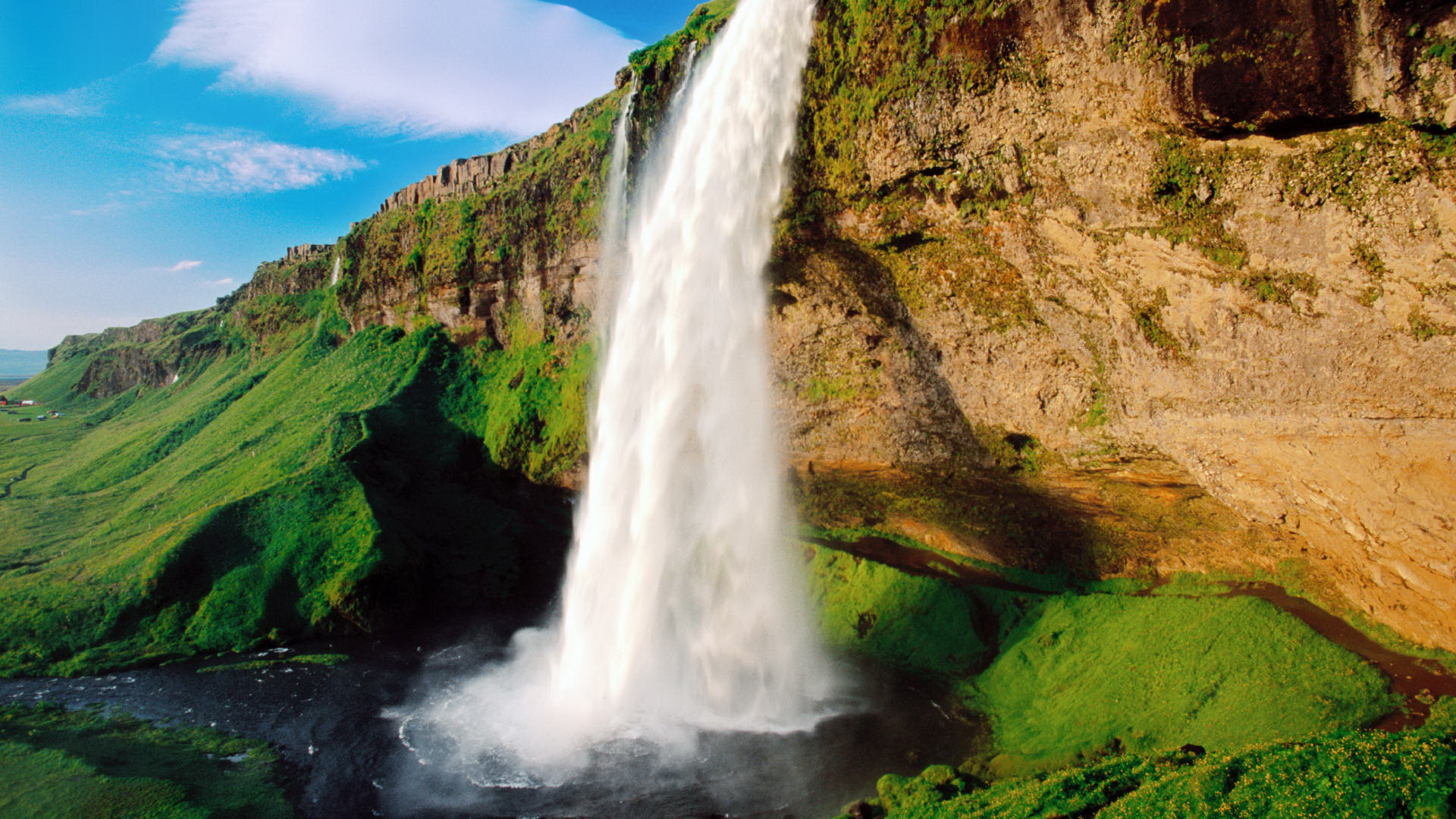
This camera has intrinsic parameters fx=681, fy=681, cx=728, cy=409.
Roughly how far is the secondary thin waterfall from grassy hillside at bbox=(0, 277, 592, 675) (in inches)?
221

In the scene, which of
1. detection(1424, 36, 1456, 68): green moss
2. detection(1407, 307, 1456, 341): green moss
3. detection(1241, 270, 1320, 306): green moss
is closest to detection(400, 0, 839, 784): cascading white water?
detection(1241, 270, 1320, 306): green moss

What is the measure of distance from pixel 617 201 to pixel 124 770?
15.4 m

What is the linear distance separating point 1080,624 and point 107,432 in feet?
170

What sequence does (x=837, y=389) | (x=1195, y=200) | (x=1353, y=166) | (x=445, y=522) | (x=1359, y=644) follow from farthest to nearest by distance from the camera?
(x=445, y=522)
(x=837, y=389)
(x=1359, y=644)
(x=1195, y=200)
(x=1353, y=166)

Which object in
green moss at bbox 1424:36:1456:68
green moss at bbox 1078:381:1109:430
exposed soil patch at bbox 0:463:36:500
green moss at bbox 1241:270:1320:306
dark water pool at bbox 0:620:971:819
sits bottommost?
dark water pool at bbox 0:620:971:819

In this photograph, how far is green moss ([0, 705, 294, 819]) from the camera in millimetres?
9547

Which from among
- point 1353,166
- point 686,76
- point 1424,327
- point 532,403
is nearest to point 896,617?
point 1424,327

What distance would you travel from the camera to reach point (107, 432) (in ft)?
134

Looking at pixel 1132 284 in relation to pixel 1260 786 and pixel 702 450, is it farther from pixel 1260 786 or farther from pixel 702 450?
pixel 702 450

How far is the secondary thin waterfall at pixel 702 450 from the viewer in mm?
13727

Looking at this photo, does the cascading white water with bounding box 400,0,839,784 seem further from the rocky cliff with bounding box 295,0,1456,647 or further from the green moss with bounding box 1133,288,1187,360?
the green moss with bounding box 1133,288,1187,360

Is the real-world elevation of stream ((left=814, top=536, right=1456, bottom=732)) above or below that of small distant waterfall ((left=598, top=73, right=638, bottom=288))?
below

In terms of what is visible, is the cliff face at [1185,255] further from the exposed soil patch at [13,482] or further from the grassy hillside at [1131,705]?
the exposed soil patch at [13,482]

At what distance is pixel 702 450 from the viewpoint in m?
16.3
